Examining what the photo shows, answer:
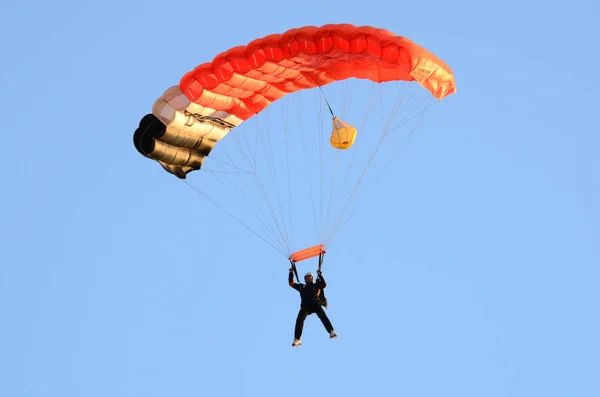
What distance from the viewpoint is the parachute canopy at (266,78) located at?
24750 mm

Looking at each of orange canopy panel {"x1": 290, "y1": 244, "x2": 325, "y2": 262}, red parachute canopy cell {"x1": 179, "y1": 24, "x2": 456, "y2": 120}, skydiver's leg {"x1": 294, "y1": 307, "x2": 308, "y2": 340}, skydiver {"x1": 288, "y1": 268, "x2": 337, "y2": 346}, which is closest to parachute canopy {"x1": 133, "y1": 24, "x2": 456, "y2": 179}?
red parachute canopy cell {"x1": 179, "y1": 24, "x2": 456, "y2": 120}

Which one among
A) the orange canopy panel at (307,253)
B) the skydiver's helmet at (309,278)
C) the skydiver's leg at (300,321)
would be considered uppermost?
the orange canopy panel at (307,253)

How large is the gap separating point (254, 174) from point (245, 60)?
8.04 feet

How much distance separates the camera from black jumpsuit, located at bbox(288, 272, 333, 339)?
84.9 feet

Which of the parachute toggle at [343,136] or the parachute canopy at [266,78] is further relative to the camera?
the parachute toggle at [343,136]

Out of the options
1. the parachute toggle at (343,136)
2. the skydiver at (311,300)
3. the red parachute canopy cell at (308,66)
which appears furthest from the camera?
the parachute toggle at (343,136)

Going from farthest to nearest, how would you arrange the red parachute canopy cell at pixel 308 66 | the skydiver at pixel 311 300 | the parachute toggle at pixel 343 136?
the parachute toggle at pixel 343 136 < the skydiver at pixel 311 300 < the red parachute canopy cell at pixel 308 66

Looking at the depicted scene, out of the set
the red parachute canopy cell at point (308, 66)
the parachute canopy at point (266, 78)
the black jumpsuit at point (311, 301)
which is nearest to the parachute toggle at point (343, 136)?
the parachute canopy at point (266, 78)

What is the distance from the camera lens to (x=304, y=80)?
1071 inches

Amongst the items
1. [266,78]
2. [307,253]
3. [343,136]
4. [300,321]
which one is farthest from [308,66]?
[300,321]

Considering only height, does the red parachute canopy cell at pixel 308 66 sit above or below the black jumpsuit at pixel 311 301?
above

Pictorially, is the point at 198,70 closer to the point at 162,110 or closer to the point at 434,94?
the point at 162,110

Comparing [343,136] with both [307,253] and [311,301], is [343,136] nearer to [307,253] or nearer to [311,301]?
[307,253]

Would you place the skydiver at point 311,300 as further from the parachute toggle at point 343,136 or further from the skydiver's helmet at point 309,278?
Answer: the parachute toggle at point 343,136
